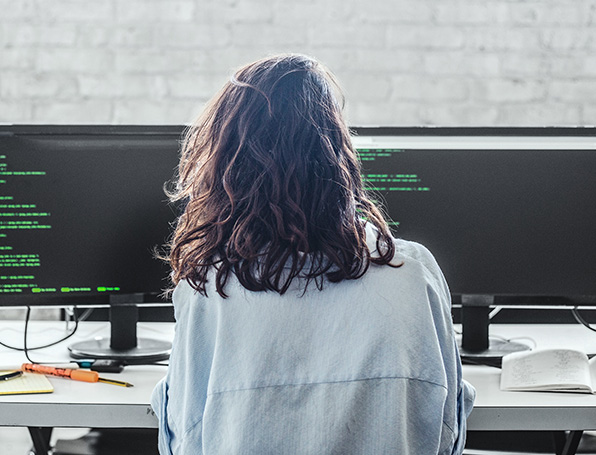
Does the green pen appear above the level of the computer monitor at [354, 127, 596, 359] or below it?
below

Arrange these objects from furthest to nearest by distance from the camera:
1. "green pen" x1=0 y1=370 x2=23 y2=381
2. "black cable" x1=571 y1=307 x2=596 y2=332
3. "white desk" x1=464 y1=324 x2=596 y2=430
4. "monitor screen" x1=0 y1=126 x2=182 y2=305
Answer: "black cable" x1=571 y1=307 x2=596 y2=332 → "monitor screen" x1=0 y1=126 x2=182 y2=305 → "green pen" x1=0 y1=370 x2=23 y2=381 → "white desk" x1=464 y1=324 x2=596 y2=430

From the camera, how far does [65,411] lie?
1.10 meters

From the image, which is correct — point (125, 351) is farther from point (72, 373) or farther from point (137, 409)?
point (137, 409)

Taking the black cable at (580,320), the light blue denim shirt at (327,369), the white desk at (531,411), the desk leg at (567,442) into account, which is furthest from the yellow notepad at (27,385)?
the black cable at (580,320)

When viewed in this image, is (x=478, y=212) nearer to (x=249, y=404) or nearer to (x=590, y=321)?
(x=590, y=321)

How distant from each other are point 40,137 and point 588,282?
3.67ft

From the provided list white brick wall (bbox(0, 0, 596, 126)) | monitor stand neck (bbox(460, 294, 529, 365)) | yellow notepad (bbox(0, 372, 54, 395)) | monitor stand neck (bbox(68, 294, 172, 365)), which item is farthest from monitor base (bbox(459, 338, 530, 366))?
white brick wall (bbox(0, 0, 596, 126))

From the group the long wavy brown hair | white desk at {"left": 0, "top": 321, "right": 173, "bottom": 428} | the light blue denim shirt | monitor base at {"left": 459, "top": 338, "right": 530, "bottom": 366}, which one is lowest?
white desk at {"left": 0, "top": 321, "right": 173, "bottom": 428}

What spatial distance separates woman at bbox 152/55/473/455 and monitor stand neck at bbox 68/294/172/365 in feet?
1.57

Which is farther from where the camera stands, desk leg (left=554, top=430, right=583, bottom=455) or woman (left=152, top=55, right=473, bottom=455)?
desk leg (left=554, top=430, right=583, bottom=455)

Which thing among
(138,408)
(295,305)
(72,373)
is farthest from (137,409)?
(295,305)

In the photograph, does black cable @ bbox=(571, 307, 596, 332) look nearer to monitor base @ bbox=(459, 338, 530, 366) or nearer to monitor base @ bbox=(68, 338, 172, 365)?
monitor base @ bbox=(459, 338, 530, 366)

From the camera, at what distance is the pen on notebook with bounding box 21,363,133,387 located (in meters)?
1.22

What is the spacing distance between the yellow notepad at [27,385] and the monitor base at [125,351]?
0.15 m
